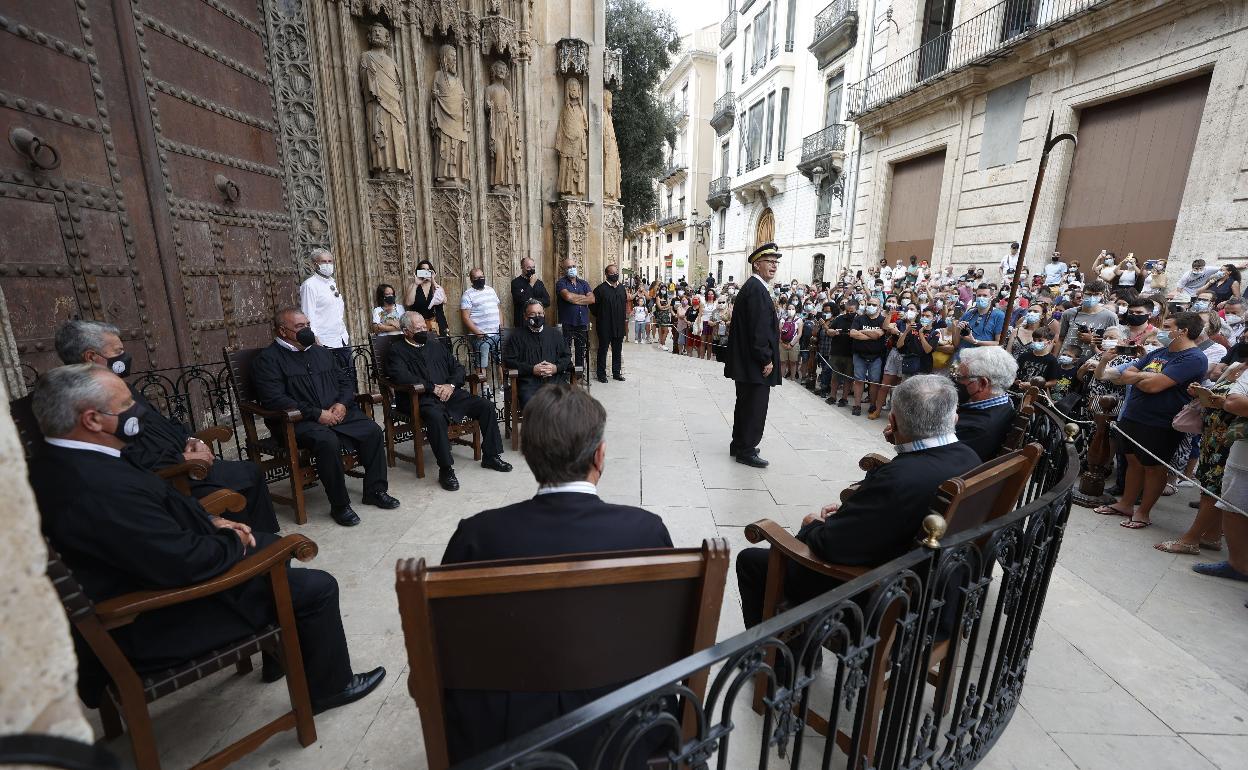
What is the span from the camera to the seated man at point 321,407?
11.3ft

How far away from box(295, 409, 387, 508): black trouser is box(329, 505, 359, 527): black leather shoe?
0.11 feet

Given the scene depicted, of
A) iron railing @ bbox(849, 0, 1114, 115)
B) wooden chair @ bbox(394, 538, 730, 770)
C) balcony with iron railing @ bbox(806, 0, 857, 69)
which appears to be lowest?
wooden chair @ bbox(394, 538, 730, 770)

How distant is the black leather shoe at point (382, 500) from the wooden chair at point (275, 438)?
1.15 feet

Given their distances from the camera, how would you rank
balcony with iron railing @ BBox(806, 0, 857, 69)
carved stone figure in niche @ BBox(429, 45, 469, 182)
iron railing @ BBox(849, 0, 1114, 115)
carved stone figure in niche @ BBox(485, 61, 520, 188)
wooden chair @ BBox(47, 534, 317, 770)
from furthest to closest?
balcony with iron railing @ BBox(806, 0, 857, 69) → iron railing @ BBox(849, 0, 1114, 115) → carved stone figure in niche @ BBox(485, 61, 520, 188) → carved stone figure in niche @ BBox(429, 45, 469, 182) → wooden chair @ BBox(47, 534, 317, 770)

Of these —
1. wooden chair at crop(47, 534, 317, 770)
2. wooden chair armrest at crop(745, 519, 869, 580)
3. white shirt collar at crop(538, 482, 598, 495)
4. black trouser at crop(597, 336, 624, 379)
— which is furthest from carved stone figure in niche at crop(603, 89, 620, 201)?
white shirt collar at crop(538, 482, 598, 495)

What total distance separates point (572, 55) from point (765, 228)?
1828 cm

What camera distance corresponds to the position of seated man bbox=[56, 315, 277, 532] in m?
2.69

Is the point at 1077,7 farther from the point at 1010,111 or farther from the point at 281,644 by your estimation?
the point at 281,644

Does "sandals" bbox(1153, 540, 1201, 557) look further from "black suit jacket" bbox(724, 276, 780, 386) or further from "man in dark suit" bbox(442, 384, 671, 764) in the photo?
"man in dark suit" bbox(442, 384, 671, 764)

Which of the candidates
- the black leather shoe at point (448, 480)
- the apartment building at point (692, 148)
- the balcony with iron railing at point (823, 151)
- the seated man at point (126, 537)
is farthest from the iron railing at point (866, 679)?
the apartment building at point (692, 148)

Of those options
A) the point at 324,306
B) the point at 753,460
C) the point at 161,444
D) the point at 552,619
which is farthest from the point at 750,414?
the point at 324,306

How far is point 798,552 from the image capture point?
1.94 meters

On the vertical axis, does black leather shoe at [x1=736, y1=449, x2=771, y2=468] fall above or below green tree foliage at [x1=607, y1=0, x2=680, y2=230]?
below

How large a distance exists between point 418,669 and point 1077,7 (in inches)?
569
